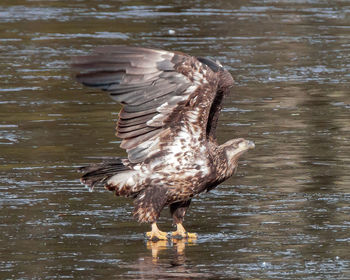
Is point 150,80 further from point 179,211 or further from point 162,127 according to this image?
point 179,211

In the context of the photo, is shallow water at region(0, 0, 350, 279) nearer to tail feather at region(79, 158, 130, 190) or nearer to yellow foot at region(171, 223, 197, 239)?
yellow foot at region(171, 223, 197, 239)

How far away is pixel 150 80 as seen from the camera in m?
8.55

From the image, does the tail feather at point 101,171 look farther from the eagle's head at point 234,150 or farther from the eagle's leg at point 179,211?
the eagle's head at point 234,150

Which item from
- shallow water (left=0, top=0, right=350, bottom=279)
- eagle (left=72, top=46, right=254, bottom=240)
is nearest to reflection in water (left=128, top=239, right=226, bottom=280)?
shallow water (left=0, top=0, right=350, bottom=279)

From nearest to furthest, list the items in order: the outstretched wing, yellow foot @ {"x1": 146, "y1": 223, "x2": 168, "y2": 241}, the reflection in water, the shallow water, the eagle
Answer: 1. the reflection in water
2. the shallow water
3. the outstretched wing
4. the eagle
5. yellow foot @ {"x1": 146, "y1": 223, "x2": 168, "y2": 241}

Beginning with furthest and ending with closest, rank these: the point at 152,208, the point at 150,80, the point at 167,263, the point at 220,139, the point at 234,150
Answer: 1. the point at 220,139
2. the point at 234,150
3. the point at 152,208
4. the point at 150,80
5. the point at 167,263

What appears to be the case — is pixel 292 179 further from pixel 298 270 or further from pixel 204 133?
pixel 298 270

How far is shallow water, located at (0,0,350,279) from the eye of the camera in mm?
7934

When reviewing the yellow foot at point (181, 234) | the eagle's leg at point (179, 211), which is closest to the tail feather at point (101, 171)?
the eagle's leg at point (179, 211)

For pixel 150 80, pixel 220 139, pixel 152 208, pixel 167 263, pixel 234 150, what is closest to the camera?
pixel 167 263

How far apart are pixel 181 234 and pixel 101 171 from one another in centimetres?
79

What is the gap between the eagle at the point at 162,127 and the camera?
847 centimetres

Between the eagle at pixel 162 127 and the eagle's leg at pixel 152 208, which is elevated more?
the eagle at pixel 162 127

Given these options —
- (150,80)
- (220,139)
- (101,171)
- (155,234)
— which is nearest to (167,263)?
(155,234)
